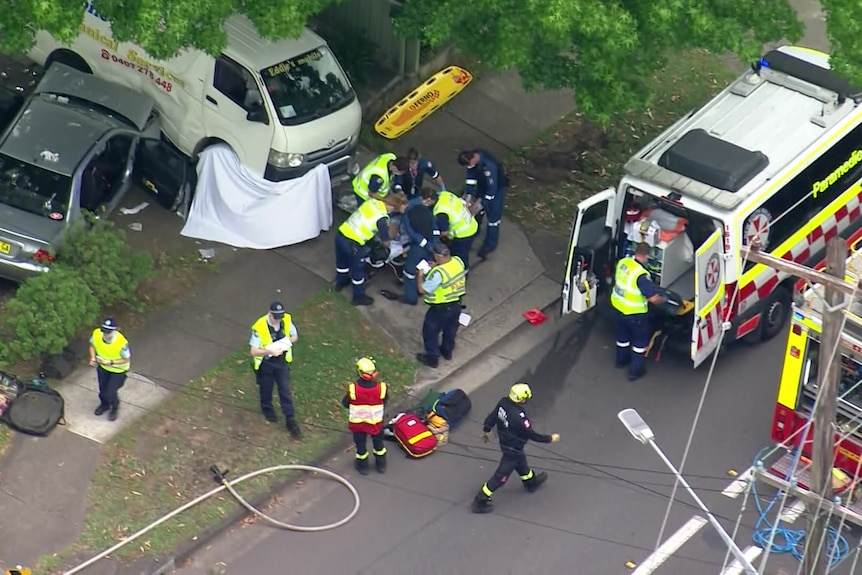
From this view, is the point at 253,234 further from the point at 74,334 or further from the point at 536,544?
the point at 536,544

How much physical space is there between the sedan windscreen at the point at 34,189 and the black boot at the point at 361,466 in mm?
4023

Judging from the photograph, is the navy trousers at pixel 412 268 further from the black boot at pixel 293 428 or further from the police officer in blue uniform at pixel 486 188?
the black boot at pixel 293 428

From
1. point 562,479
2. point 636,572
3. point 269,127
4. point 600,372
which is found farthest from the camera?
point 269,127

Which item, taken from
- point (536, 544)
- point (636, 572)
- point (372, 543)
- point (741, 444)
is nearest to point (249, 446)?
point (372, 543)

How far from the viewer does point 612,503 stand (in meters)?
12.6

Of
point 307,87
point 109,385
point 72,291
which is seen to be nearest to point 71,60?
point 307,87

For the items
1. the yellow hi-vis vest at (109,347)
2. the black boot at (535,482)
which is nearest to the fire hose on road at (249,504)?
the yellow hi-vis vest at (109,347)

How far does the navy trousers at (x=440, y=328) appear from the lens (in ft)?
44.1

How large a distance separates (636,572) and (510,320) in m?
3.53

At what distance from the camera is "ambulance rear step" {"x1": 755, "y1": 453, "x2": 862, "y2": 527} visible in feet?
36.2

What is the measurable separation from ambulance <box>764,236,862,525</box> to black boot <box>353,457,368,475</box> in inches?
139

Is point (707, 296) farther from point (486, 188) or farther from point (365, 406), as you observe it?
point (365, 406)

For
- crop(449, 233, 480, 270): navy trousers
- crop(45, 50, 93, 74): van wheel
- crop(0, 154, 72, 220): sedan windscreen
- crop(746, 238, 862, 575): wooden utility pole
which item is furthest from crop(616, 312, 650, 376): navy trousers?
crop(45, 50, 93, 74): van wheel

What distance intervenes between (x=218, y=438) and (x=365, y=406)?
5.53 feet
